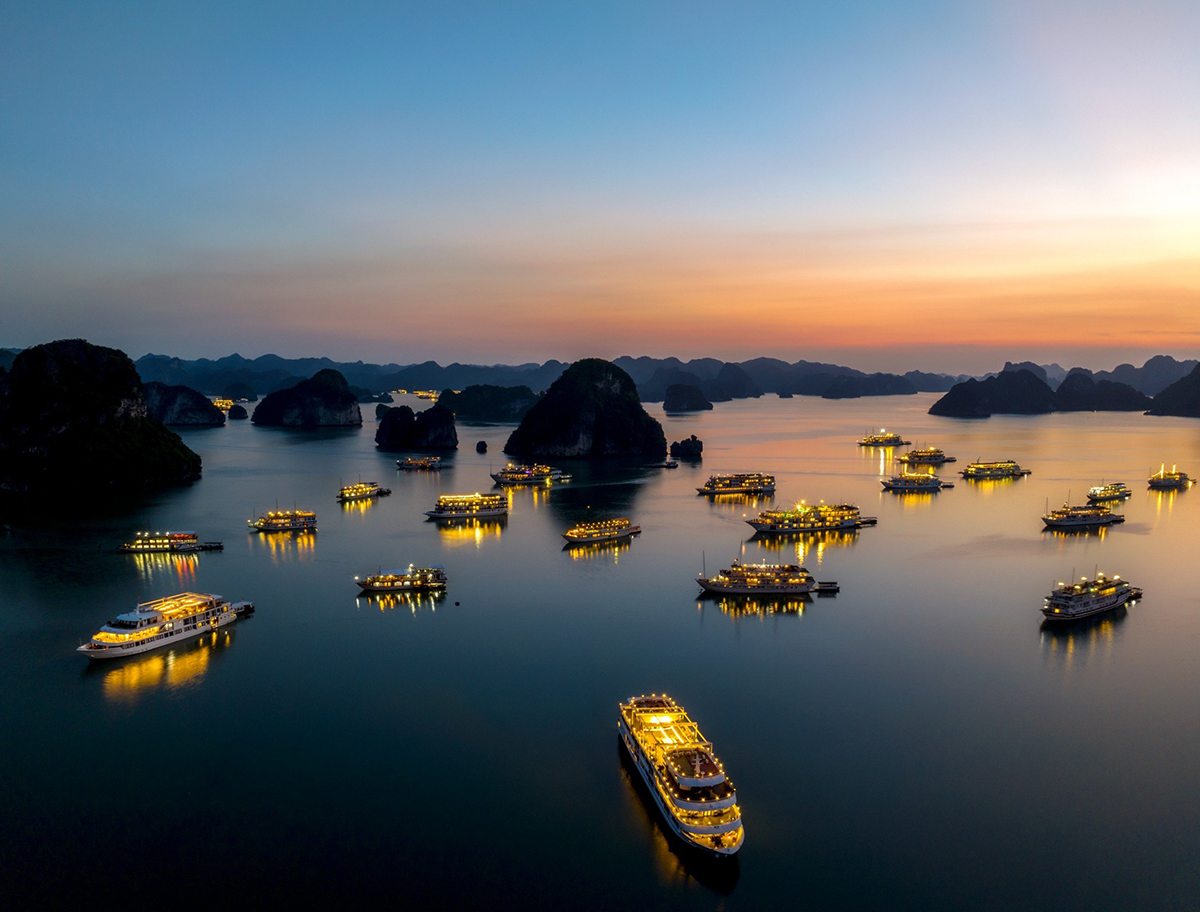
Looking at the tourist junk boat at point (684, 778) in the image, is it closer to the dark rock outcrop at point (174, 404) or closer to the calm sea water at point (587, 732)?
the calm sea water at point (587, 732)

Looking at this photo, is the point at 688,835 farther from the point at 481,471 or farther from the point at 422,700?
the point at 481,471

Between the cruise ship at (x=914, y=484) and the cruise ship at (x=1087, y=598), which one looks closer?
the cruise ship at (x=1087, y=598)

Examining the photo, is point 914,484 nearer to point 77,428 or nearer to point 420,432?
point 420,432

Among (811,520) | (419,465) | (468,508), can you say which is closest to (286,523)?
(468,508)

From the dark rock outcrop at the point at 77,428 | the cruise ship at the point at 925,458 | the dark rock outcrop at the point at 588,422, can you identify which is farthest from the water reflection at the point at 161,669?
the cruise ship at the point at 925,458

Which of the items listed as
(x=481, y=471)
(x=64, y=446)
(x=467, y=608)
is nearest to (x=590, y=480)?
(x=481, y=471)
